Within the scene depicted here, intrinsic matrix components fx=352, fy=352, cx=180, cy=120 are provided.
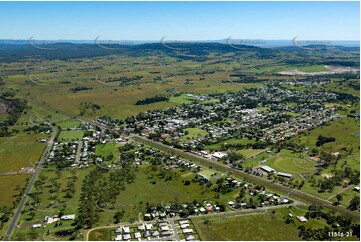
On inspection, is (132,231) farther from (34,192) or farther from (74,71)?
(74,71)

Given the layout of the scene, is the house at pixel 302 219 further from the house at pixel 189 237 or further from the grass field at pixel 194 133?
the grass field at pixel 194 133

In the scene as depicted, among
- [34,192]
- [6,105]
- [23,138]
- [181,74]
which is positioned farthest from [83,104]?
[181,74]

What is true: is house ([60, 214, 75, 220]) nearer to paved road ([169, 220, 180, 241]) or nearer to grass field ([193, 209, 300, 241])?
paved road ([169, 220, 180, 241])

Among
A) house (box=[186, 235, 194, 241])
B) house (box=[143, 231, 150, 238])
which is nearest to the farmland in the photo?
house (box=[143, 231, 150, 238])

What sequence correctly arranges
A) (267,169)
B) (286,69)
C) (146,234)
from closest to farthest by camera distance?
A: (146,234), (267,169), (286,69)

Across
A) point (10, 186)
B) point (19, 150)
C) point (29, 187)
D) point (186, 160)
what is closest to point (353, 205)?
point (186, 160)

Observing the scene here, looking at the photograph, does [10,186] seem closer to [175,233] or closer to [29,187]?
[29,187]

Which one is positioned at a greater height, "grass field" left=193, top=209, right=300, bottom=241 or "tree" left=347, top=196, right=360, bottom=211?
"tree" left=347, top=196, right=360, bottom=211

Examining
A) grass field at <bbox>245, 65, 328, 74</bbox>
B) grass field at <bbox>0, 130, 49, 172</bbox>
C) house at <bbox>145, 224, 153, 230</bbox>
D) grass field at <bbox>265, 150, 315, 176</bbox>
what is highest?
grass field at <bbox>245, 65, 328, 74</bbox>

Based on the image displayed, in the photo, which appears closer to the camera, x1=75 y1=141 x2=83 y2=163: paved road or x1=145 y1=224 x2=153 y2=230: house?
x1=145 y1=224 x2=153 y2=230: house
